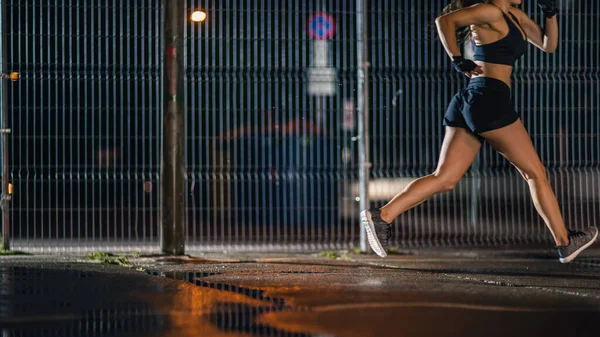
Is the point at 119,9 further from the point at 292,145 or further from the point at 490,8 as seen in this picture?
the point at 490,8

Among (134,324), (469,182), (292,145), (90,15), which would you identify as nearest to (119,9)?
(90,15)

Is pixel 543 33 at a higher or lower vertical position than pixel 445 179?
higher

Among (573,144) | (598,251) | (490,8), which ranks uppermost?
(490,8)

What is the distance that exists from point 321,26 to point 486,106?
5188 millimetres

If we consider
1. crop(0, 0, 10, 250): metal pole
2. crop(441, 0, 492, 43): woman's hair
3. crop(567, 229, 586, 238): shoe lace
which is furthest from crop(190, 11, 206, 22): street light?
crop(567, 229, 586, 238): shoe lace

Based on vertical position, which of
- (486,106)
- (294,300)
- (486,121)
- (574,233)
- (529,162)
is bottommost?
(294,300)

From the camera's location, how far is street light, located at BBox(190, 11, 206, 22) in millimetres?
11812

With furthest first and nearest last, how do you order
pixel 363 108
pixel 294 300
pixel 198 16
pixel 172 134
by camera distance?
1. pixel 198 16
2. pixel 363 108
3. pixel 172 134
4. pixel 294 300

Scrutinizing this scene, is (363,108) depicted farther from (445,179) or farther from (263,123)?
(445,179)

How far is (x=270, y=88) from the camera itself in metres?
12.3

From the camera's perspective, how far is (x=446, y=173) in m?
7.68

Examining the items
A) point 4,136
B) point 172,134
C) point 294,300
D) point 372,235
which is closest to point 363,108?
point 172,134

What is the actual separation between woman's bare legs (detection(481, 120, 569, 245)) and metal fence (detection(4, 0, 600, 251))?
15.0 ft

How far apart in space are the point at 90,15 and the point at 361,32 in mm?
2967
